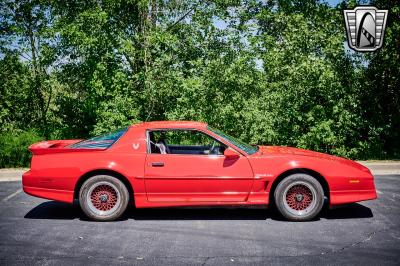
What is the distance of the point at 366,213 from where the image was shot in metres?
6.25

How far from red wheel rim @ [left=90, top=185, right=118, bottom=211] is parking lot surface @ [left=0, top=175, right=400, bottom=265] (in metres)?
0.26

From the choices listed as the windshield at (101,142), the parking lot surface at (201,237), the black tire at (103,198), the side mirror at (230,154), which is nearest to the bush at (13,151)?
the parking lot surface at (201,237)

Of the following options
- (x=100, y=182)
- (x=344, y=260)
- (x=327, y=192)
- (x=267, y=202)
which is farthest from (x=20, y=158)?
(x=344, y=260)

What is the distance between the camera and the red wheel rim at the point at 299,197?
5.86 meters

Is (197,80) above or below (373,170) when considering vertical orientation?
above

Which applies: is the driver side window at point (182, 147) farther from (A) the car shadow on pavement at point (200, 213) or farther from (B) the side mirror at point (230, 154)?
(A) the car shadow on pavement at point (200, 213)

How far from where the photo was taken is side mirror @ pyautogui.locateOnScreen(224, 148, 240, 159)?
581 cm

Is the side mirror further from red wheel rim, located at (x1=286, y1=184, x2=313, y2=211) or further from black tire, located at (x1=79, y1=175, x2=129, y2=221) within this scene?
black tire, located at (x1=79, y1=175, x2=129, y2=221)

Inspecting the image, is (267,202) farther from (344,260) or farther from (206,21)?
(206,21)

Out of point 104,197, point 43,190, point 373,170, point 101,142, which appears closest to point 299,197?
point 104,197

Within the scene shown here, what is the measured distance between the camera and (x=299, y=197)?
586 cm

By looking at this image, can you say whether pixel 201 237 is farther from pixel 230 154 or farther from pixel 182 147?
pixel 182 147

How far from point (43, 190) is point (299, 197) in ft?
11.9

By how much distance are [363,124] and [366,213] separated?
18.3 feet
